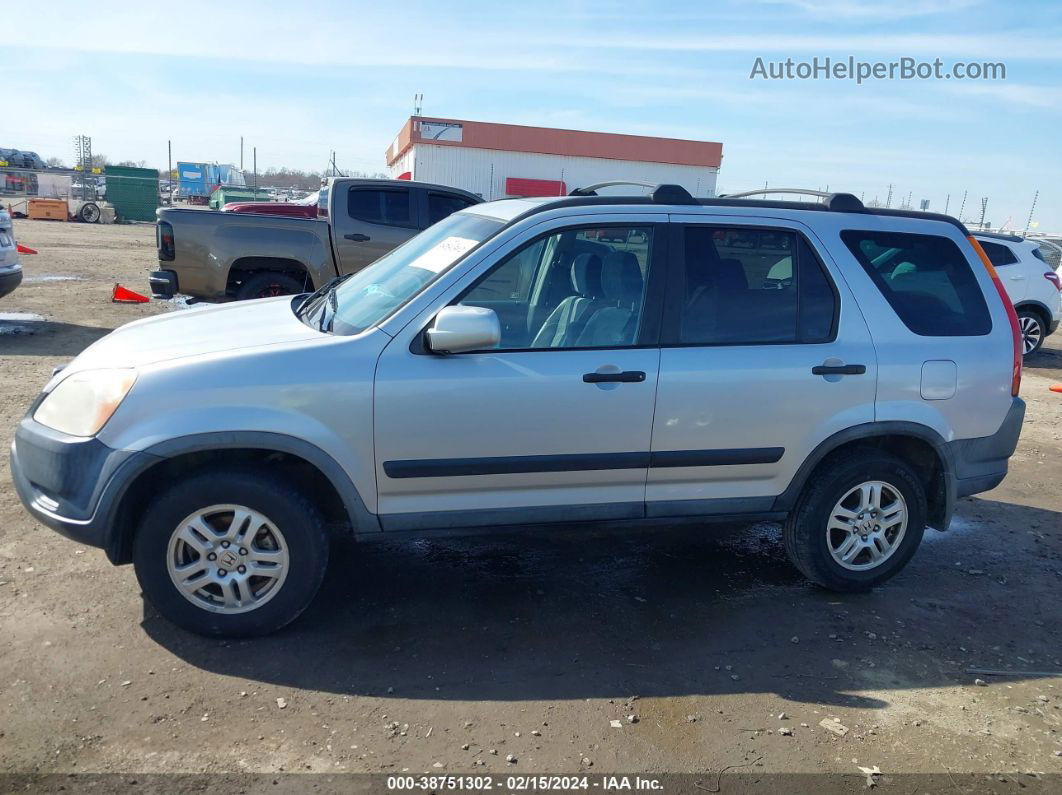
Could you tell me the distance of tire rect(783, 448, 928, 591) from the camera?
422 cm

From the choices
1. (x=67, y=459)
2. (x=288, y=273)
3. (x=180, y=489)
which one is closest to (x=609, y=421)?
(x=180, y=489)

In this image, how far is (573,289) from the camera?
13.2 ft

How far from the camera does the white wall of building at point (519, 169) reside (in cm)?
3775

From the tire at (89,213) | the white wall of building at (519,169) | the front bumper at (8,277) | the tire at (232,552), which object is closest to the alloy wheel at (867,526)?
the tire at (232,552)

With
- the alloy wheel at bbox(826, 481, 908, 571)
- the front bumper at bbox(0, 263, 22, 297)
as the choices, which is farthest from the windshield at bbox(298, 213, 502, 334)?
the front bumper at bbox(0, 263, 22, 297)

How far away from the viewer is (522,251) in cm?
384

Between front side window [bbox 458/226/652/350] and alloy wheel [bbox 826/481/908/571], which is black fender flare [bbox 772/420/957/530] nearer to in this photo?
alloy wheel [bbox 826/481/908/571]

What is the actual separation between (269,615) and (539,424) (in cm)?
143

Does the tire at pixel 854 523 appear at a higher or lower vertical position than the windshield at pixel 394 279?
lower

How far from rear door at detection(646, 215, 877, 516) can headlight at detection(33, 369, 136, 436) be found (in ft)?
7.51

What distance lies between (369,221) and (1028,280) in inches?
356

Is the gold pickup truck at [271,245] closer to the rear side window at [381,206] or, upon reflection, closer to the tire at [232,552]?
the rear side window at [381,206]

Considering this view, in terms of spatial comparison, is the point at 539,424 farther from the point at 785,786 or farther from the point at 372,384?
the point at 785,786

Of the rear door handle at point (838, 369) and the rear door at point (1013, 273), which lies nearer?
the rear door handle at point (838, 369)
